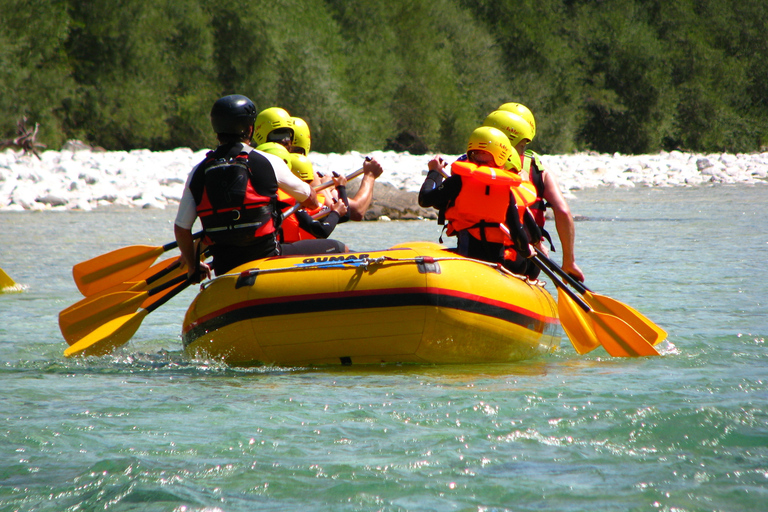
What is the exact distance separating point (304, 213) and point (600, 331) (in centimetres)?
169

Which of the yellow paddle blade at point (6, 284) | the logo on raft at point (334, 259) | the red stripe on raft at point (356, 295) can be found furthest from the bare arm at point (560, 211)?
the yellow paddle blade at point (6, 284)

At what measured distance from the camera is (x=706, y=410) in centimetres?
335

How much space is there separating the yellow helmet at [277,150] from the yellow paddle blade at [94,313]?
101 centimetres

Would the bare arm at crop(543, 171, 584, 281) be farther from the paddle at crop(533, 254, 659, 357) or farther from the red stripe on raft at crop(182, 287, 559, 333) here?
the red stripe on raft at crop(182, 287, 559, 333)

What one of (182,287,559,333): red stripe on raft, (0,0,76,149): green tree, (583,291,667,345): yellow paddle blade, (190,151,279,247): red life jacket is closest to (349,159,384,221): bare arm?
(190,151,279,247): red life jacket

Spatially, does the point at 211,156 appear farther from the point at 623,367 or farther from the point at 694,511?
the point at 694,511

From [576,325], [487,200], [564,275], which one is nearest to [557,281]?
[564,275]

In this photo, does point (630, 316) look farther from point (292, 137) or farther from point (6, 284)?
point (6, 284)

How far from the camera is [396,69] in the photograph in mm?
36062

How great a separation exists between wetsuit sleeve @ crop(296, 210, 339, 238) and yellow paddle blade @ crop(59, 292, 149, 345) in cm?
92

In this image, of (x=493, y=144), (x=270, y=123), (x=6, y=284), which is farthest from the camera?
(x=6, y=284)

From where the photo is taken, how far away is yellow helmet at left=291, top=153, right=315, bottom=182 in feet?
16.0

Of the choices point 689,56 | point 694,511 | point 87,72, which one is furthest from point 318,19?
point 694,511

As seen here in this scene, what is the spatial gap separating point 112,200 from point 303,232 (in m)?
11.7
